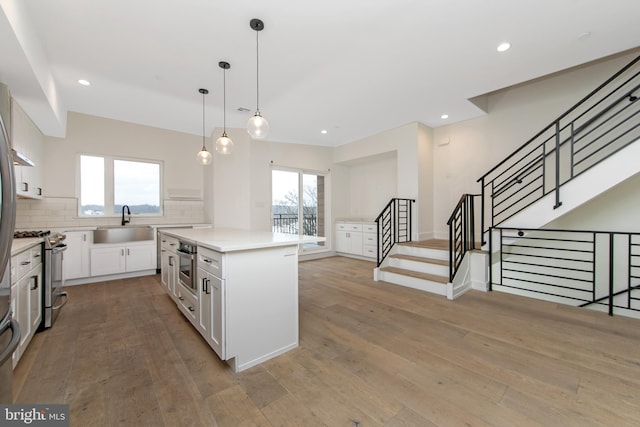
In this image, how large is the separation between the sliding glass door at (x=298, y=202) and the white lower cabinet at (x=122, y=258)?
240cm

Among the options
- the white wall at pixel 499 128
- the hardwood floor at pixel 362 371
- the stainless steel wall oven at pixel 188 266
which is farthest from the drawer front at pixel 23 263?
the white wall at pixel 499 128

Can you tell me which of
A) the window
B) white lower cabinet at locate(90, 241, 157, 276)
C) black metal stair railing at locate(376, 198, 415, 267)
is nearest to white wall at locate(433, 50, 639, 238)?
black metal stair railing at locate(376, 198, 415, 267)

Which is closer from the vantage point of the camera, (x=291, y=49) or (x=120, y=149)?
(x=291, y=49)

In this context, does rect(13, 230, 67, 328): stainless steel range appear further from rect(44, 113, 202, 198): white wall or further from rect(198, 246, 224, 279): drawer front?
rect(44, 113, 202, 198): white wall

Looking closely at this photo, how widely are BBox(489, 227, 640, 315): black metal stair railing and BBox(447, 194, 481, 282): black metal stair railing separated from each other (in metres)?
0.34

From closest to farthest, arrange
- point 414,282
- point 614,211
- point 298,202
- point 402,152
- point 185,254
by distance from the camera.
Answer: point 185,254 < point 614,211 < point 414,282 < point 402,152 < point 298,202

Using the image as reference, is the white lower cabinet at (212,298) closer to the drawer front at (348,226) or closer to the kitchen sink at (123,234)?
the kitchen sink at (123,234)

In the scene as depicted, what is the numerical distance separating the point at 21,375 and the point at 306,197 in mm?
5170

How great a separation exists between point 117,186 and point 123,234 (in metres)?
1.00

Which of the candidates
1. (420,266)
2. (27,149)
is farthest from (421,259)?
(27,149)

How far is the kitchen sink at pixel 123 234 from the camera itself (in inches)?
167

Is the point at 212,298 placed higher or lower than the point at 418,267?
higher

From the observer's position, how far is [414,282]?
12.8ft

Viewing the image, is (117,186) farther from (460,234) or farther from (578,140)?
(578,140)
